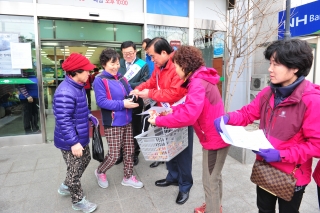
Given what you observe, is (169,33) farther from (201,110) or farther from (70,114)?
(201,110)

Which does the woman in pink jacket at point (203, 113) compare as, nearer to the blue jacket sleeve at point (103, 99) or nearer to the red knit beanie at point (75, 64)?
the blue jacket sleeve at point (103, 99)

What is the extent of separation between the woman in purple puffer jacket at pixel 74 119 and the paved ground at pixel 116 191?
1.24 feet

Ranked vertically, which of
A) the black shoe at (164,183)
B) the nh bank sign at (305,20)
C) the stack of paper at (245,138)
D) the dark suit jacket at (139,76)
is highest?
the nh bank sign at (305,20)

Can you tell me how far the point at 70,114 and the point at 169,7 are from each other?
Result: 4.74 metres

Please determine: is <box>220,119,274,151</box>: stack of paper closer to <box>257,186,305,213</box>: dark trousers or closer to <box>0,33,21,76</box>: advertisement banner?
<box>257,186,305,213</box>: dark trousers

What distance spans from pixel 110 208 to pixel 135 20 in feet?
14.7

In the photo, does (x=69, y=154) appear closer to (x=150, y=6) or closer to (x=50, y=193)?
(x=50, y=193)

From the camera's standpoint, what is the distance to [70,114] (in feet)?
7.63

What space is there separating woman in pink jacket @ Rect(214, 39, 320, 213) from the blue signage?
191 inches

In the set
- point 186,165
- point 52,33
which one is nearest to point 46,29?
point 52,33

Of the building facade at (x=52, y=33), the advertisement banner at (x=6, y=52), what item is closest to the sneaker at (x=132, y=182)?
the building facade at (x=52, y=33)

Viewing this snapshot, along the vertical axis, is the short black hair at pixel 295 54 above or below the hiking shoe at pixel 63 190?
above

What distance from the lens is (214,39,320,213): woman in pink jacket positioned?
1.41 m

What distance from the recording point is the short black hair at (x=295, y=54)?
1.42 metres
